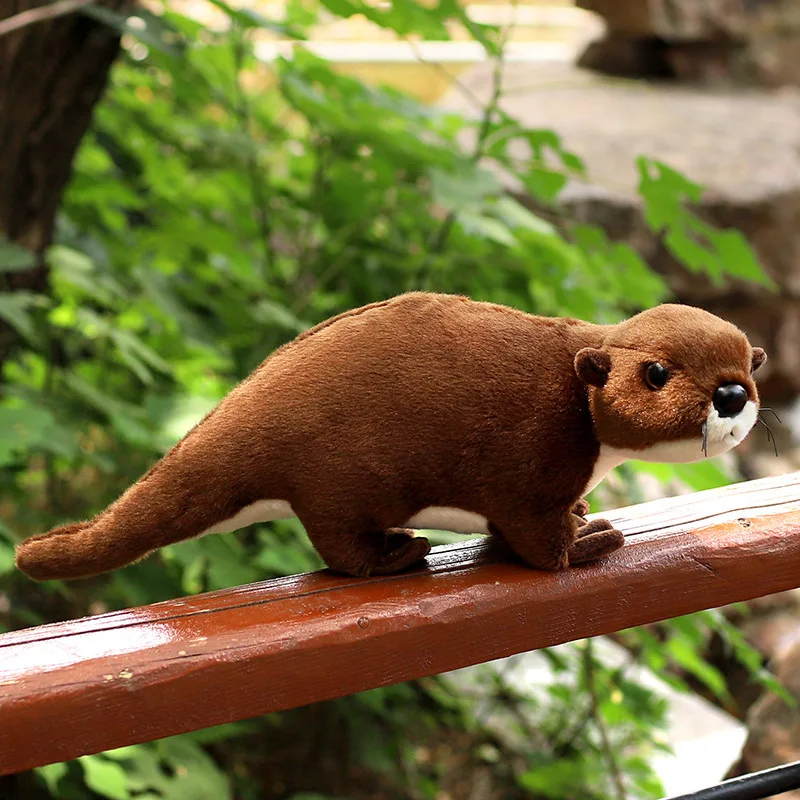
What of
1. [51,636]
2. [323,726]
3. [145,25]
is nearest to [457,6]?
[145,25]

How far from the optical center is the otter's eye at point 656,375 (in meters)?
0.56

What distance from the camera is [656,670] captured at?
1465 mm

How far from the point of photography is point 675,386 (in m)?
0.56

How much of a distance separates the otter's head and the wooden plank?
11cm

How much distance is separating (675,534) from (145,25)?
95 centimetres

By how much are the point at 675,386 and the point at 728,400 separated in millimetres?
30

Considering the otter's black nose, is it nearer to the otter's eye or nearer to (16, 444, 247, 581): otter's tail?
the otter's eye

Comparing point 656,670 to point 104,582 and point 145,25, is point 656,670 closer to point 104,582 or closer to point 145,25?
point 104,582

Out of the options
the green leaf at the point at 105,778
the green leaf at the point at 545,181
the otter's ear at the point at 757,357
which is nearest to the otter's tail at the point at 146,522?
the otter's ear at the point at 757,357

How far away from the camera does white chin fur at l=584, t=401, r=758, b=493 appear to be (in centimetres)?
56

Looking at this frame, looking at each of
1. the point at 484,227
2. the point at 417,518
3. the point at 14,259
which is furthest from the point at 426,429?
the point at 14,259

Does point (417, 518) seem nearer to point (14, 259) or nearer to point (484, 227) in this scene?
point (484, 227)

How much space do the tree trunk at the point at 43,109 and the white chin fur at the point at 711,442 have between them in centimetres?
97

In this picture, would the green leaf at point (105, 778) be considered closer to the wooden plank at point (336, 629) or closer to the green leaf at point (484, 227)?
the wooden plank at point (336, 629)
